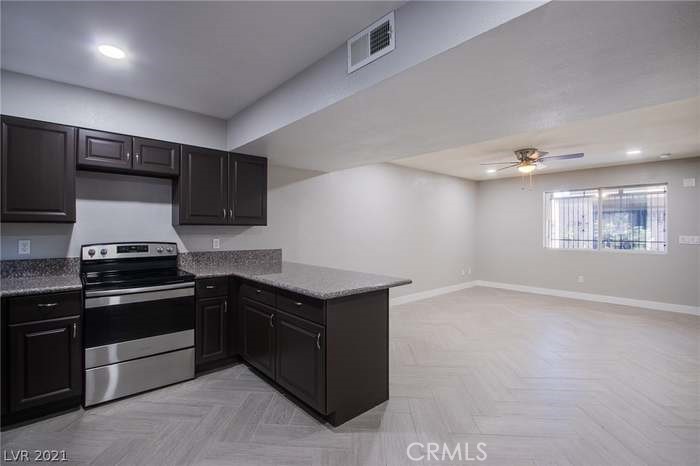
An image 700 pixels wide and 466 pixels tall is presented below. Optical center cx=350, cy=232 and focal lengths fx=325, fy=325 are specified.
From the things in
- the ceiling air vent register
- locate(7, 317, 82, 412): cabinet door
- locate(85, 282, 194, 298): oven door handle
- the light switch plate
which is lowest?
locate(7, 317, 82, 412): cabinet door

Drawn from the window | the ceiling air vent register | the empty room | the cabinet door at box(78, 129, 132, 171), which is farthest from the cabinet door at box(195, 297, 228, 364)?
the window

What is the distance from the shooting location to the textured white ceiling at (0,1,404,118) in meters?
1.79

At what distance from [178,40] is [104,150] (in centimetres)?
131

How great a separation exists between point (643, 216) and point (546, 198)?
1.52m

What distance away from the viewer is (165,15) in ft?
6.01

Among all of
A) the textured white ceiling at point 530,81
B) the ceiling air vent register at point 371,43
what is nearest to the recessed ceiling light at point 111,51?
the textured white ceiling at point 530,81

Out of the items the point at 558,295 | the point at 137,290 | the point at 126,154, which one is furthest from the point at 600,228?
the point at 126,154

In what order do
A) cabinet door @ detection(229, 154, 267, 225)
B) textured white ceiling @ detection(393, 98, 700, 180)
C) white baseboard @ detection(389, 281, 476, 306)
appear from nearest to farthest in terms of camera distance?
1. textured white ceiling @ detection(393, 98, 700, 180)
2. cabinet door @ detection(229, 154, 267, 225)
3. white baseboard @ detection(389, 281, 476, 306)

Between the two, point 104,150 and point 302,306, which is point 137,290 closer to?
point 104,150

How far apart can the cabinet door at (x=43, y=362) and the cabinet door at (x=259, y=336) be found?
3.90 feet

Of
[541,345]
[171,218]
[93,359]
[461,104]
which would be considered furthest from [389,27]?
[541,345]

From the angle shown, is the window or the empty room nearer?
the empty room

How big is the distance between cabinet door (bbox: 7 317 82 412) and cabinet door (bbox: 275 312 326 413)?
4.72 feet

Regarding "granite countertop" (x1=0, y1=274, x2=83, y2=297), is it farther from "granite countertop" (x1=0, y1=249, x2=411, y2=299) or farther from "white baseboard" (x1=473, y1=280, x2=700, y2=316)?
"white baseboard" (x1=473, y1=280, x2=700, y2=316)
